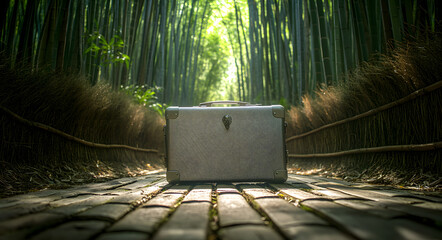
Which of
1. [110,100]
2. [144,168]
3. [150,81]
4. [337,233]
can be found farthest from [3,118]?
[150,81]

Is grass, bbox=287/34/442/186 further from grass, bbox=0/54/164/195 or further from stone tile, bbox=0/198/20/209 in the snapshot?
grass, bbox=0/54/164/195

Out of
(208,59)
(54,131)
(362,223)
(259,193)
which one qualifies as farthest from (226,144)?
(208,59)

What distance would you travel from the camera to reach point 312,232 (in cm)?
81

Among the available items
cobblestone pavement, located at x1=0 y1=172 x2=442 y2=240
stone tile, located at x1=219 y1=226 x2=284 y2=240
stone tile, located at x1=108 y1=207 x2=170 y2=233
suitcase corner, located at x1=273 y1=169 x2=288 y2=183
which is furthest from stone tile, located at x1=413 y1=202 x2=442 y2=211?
suitcase corner, located at x1=273 y1=169 x2=288 y2=183

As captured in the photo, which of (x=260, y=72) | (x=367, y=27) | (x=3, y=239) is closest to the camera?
(x=3, y=239)

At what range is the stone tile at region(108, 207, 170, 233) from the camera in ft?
2.79

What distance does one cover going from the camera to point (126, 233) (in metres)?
0.81

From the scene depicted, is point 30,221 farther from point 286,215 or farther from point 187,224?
point 286,215

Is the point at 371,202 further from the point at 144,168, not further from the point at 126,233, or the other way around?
the point at 144,168

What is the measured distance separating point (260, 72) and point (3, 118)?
6605mm

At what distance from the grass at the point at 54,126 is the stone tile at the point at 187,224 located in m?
1.06

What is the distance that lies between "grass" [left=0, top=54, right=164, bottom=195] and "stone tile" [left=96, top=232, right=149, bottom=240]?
1113 millimetres

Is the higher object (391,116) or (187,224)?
(391,116)

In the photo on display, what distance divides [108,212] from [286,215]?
57 centimetres
